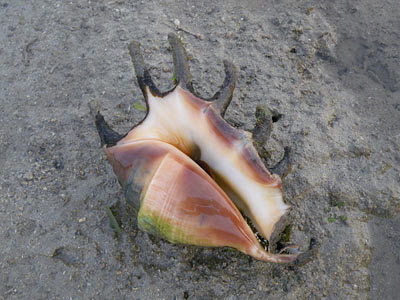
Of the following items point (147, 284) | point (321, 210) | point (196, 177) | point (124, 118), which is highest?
point (196, 177)

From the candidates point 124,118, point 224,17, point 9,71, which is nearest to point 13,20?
point 9,71

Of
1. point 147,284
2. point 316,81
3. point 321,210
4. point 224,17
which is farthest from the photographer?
point 224,17

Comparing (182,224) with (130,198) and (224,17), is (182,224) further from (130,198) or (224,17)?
(224,17)

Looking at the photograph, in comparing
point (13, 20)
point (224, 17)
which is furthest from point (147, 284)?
point (13, 20)

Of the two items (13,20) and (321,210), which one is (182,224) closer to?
(321,210)

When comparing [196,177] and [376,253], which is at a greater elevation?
[196,177]

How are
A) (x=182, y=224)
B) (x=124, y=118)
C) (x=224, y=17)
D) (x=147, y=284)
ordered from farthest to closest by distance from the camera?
1. (x=224, y=17)
2. (x=124, y=118)
3. (x=147, y=284)
4. (x=182, y=224)

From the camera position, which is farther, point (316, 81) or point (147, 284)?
point (316, 81)
